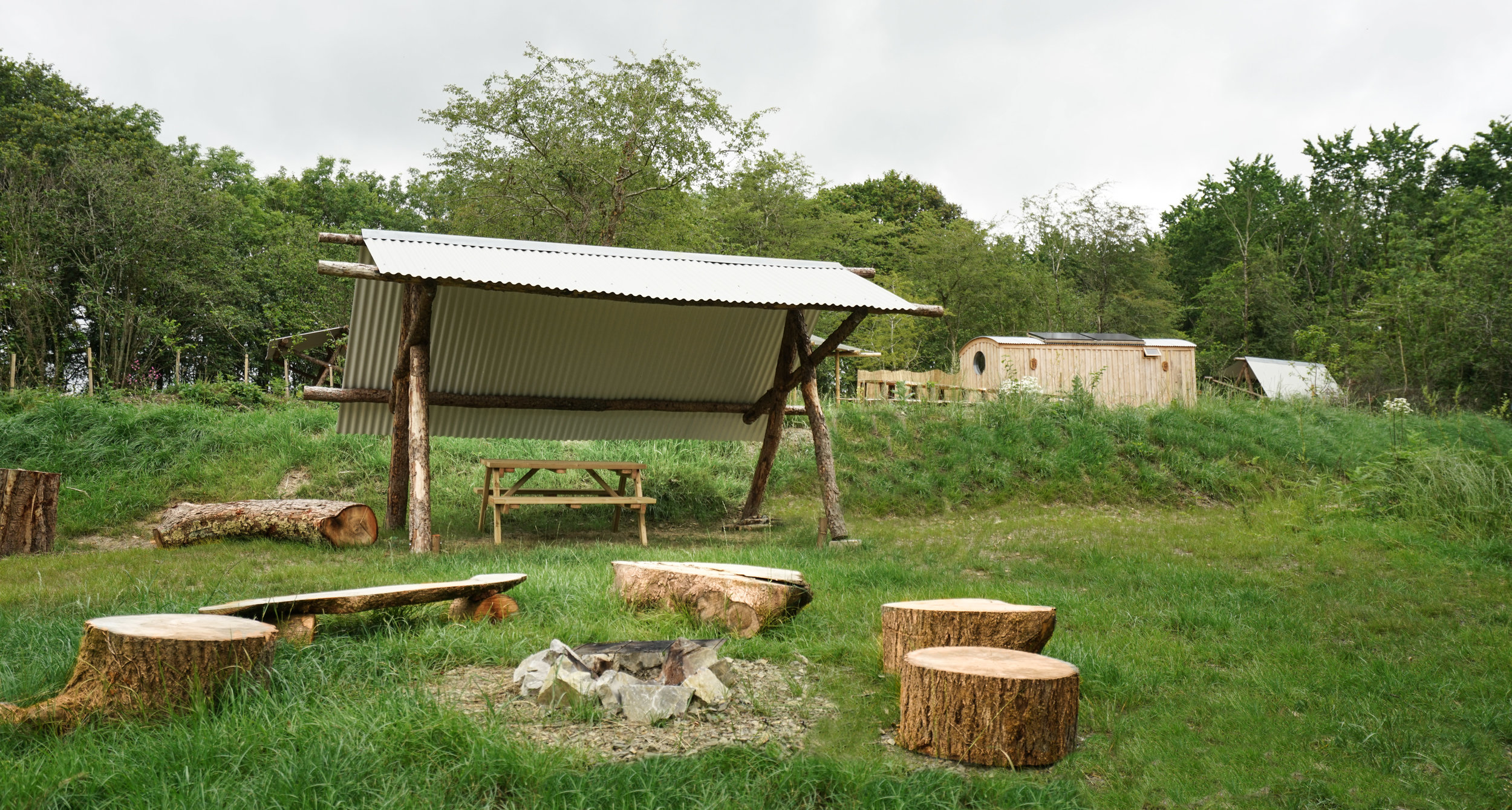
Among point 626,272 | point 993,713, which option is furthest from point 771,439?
point 993,713

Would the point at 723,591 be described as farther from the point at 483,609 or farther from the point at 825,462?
the point at 825,462

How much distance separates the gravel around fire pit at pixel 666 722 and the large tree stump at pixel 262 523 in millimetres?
5272

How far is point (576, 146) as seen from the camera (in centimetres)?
2264

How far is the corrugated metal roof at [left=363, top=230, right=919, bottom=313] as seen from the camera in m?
8.01

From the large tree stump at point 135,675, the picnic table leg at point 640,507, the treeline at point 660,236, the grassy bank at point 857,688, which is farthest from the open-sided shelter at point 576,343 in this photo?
the treeline at point 660,236

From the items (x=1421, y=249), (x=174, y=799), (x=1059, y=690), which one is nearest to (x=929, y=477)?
(x=1059, y=690)

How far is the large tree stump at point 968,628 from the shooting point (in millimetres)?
4082

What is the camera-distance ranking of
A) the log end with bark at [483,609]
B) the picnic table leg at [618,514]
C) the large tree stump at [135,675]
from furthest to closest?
the picnic table leg at [618,514]
the log end with bark at [483,609]
the large tree stump at [135,675]

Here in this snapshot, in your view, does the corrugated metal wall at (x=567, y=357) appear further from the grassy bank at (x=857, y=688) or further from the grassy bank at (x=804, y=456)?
the grassy bank at (x=857, y=688)

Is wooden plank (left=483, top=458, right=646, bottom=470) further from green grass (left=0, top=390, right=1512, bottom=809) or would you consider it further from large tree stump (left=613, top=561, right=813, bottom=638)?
large tree stump (left=613, top=561, right=813, bottom=638)

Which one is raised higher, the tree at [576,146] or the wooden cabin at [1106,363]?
the tree at [576,146]

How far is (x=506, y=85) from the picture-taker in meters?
A: 23.0

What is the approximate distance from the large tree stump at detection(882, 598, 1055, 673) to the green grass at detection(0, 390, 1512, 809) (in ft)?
0.72

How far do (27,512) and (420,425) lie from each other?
11.2ft
